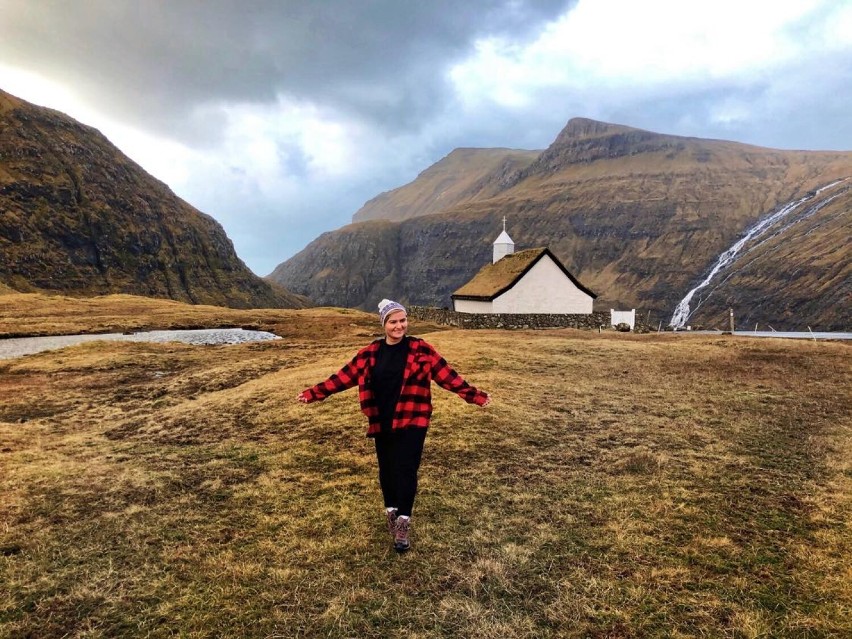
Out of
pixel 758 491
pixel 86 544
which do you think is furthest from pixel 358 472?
pixel 758 491

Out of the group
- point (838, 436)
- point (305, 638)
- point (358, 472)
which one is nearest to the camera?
point (305, 638)

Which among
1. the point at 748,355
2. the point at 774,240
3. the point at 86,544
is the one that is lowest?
the point at 86,544

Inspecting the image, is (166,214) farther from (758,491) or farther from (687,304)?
(758,491)

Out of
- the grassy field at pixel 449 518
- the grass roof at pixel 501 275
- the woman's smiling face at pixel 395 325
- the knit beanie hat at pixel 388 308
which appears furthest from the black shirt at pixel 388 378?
the grass roof at pixel 501 275

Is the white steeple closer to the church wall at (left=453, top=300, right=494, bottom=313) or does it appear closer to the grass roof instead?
the grass roof

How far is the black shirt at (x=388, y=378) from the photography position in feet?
21.4

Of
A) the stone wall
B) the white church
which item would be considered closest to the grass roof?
the white church

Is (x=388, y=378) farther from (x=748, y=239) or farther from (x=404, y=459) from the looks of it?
(x=748, y=239)

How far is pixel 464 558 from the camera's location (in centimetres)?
630

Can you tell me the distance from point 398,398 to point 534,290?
37.0 metres

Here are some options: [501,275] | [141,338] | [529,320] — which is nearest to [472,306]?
[501,275]

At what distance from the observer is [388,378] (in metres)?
6.54

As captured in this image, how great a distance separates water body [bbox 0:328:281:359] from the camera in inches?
1206

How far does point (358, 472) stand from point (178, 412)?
833 centimetres
